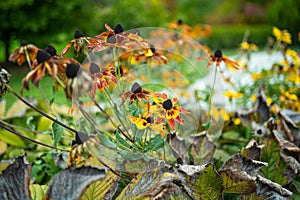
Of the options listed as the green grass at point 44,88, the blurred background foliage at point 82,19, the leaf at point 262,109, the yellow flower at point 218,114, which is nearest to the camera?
the green grass at point 44,88

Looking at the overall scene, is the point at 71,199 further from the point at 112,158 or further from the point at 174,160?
the point at 174,160

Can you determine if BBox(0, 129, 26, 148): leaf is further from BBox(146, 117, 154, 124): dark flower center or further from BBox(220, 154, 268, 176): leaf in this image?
BBox(220, 154, 268, 176): leaf

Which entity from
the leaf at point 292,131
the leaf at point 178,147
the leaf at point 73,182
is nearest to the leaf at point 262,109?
the leaf at point 292,131

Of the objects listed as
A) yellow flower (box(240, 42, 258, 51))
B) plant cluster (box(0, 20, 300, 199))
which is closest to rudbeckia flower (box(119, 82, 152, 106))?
plant cluster (box(0, 20, 300, 199))

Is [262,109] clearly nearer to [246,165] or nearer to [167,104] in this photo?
[246,165]

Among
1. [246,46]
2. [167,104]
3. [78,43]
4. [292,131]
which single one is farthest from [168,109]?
[246,46]

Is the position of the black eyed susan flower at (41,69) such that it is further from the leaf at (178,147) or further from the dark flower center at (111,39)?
the leaf at (178,147)
